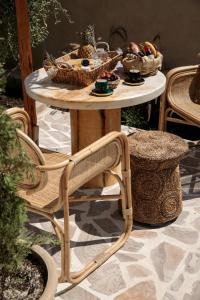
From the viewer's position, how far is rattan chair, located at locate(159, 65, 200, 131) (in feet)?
16.1

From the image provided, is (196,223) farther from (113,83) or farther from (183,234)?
(113,83)

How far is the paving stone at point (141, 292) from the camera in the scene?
11.4 ft

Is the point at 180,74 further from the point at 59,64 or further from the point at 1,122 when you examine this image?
the point at 1,122

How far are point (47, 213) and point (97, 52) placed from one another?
81.1 inches

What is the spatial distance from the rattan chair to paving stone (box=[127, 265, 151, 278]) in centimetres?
168

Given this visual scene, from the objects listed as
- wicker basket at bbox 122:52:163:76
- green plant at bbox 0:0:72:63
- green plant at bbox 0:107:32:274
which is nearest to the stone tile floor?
green plant at bbox 0:107:32:274

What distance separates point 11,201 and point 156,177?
189 centimetres

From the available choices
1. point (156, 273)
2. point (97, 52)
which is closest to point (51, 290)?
point (156, 273)

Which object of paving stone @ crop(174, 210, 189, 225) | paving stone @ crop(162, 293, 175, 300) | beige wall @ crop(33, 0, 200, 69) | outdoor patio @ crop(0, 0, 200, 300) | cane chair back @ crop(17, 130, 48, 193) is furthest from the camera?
beige wall @ crop(33, 0, 200, 69)

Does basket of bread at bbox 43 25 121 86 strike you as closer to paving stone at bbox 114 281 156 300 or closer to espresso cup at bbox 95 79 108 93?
espresso cup at bbox 95 79 108 93

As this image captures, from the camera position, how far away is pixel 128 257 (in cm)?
392

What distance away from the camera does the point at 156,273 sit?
12.2 ft

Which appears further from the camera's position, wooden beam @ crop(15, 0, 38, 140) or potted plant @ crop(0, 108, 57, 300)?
wooden beam @ crop(15, 0, 38, 140)

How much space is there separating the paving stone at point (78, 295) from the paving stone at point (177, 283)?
56cm
